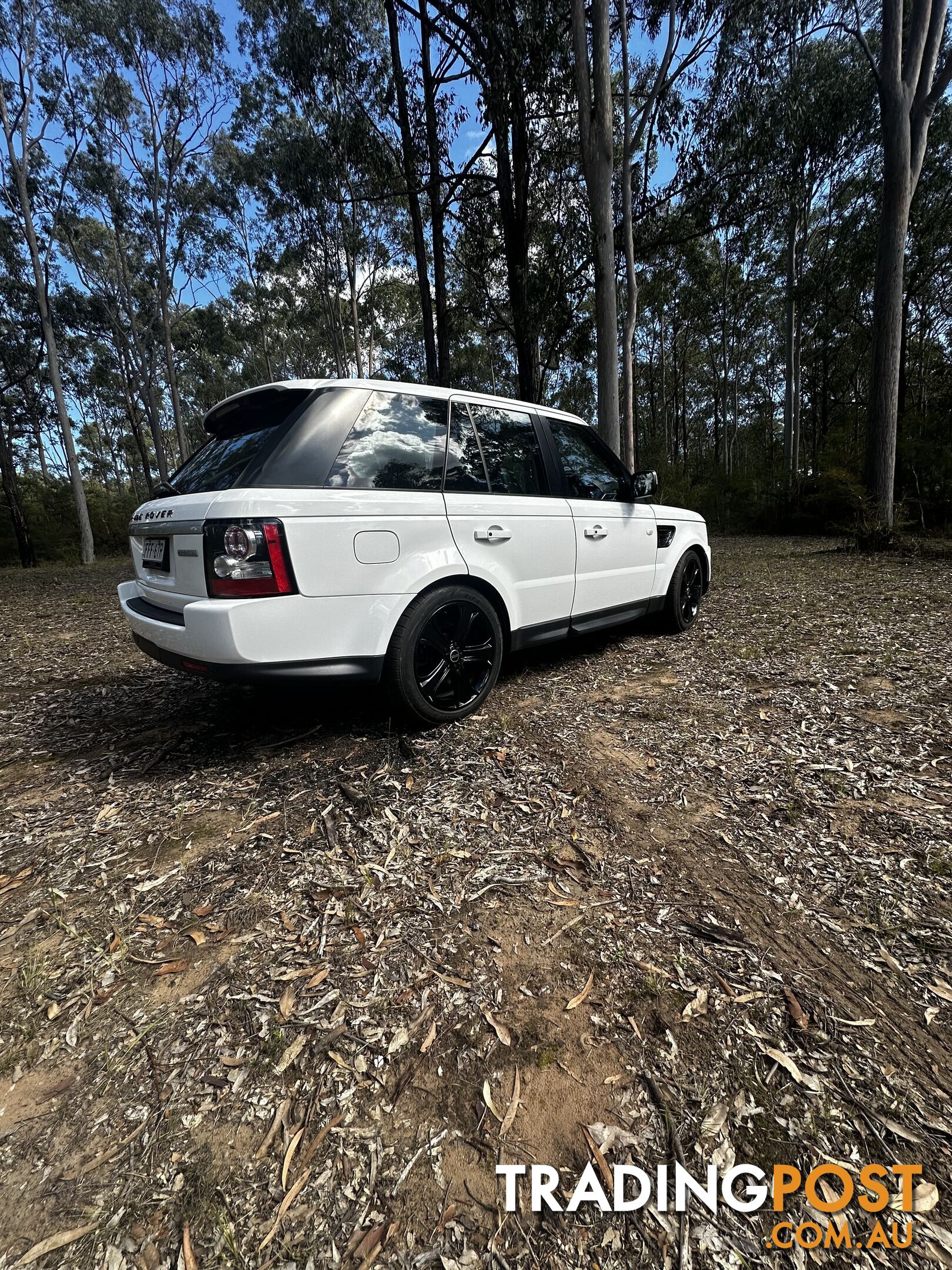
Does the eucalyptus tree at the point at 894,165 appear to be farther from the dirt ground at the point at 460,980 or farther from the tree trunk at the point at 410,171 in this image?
the dirt ground at the point at 460,980

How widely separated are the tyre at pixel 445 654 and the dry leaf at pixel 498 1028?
1474 mm

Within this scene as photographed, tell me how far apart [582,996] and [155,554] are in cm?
250

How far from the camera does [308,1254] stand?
0.94 m

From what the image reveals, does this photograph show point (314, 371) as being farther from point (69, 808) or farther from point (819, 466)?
point (69, 808)

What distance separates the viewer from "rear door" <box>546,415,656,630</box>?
3.58 meters

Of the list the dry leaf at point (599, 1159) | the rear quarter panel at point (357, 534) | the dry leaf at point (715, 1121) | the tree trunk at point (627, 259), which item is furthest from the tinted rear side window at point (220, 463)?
the tree trunk at point (627, 259)

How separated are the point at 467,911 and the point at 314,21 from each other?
18362mm

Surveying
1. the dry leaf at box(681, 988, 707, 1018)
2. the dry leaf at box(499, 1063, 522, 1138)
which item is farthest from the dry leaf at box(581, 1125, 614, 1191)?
the dry leaf at box(681, 988, 707, 1018)

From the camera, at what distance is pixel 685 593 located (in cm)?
488

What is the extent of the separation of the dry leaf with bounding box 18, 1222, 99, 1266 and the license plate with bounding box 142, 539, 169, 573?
2.14 meters

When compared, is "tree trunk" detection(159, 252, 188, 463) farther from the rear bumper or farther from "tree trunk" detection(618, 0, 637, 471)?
the rear bumper

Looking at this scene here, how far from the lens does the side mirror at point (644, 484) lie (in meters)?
4.00

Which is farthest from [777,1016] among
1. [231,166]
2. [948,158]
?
[231,166]

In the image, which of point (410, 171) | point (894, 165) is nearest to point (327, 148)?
point (410, 171)
